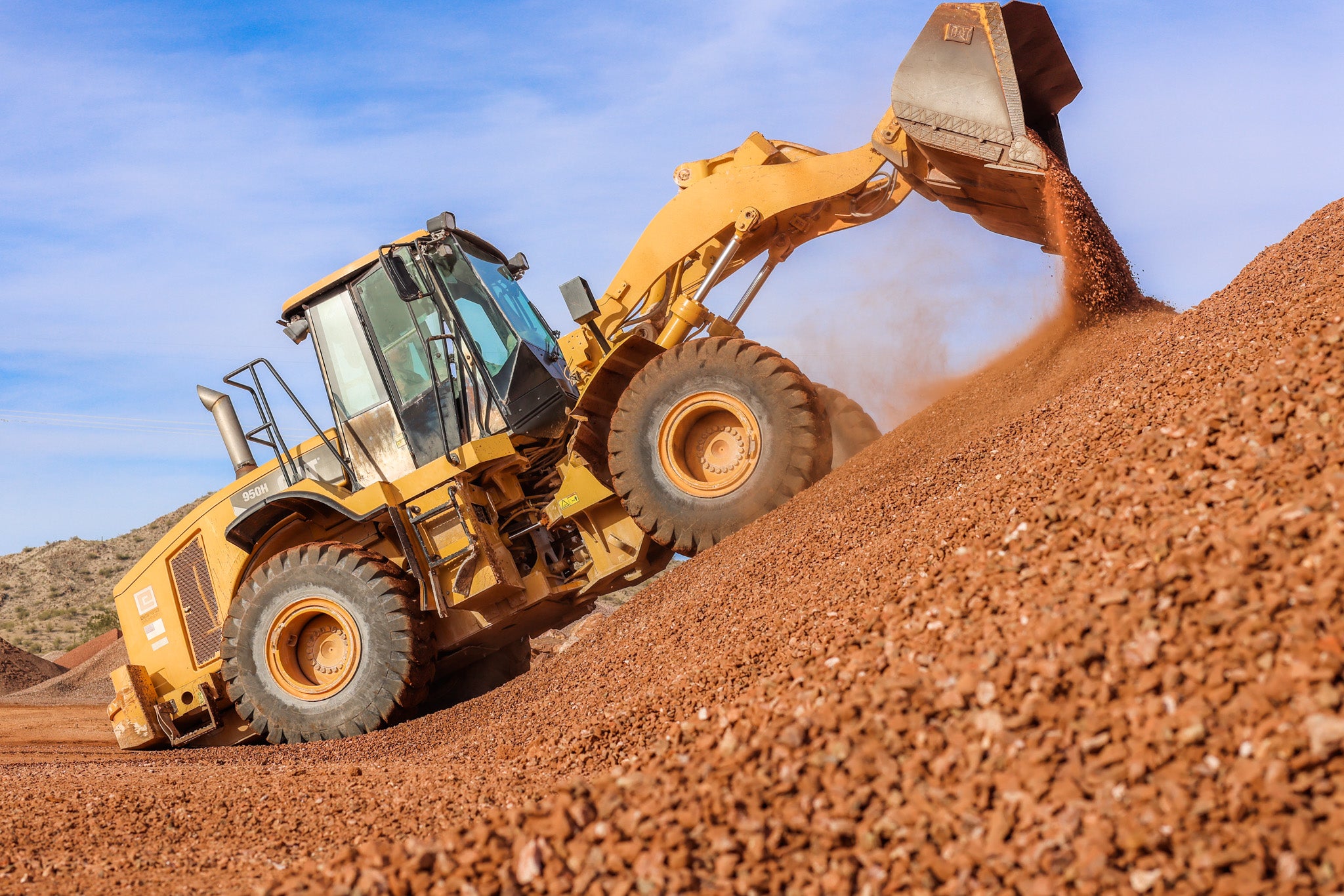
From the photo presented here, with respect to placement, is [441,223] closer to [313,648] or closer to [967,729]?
[313,648]

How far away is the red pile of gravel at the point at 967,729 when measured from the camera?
226 cm

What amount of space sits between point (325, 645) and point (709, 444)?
319cm

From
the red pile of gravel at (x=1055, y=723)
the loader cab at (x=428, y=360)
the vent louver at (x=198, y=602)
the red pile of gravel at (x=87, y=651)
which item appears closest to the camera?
the red pile of gravel at (x=1055, y=723)

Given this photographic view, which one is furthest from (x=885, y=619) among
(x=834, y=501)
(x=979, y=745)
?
(x=834, y=501)

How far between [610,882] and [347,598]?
16.7 ft

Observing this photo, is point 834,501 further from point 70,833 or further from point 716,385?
point 70,833

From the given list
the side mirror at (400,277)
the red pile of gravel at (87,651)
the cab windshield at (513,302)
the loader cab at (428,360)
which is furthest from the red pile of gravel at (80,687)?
the side mirror at (400,277)

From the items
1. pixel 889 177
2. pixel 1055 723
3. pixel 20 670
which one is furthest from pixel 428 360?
pixel 20 670

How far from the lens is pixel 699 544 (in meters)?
7.09

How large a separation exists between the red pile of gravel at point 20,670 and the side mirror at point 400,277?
1427cm

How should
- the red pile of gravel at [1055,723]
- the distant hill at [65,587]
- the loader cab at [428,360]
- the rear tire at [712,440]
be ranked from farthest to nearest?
the distant hill at [65,587] → the loader cab at [428,360] → the rear tire at [712,440] → the red pile of gravel at [1055,723]

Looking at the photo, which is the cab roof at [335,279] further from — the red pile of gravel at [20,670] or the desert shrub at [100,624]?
the desert shrub at [100,624]

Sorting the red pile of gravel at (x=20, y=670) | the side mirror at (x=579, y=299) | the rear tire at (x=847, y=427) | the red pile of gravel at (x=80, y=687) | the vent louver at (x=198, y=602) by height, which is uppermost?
the red pile of gravel at (x=20, y=670)

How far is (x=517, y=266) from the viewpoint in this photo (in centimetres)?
827
